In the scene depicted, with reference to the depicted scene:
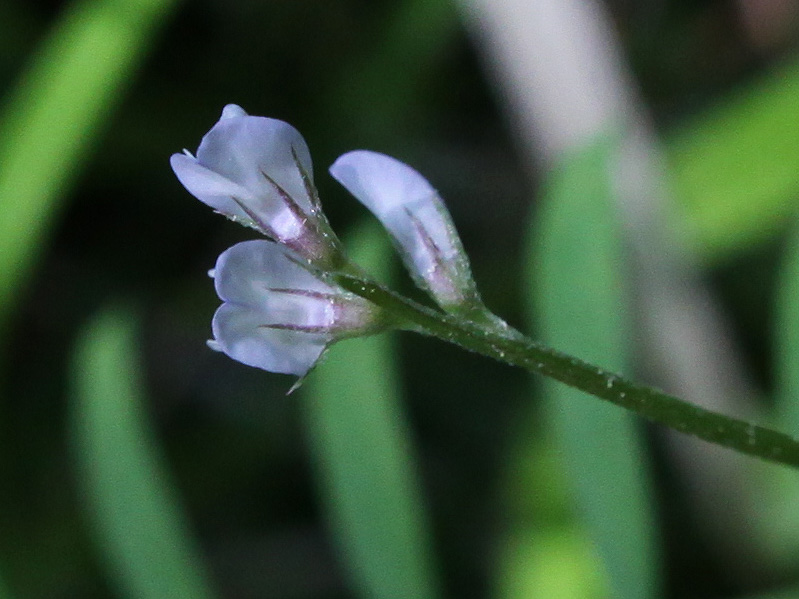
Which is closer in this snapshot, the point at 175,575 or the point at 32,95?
the point at 175,575

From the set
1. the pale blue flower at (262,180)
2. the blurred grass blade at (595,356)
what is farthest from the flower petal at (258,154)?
the blurred grass blade at (595,356)

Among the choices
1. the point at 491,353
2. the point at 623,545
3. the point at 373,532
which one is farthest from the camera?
the point at 373,532

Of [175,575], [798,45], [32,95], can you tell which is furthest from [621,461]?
[798,45]

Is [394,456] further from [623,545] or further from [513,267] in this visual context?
[513,267]

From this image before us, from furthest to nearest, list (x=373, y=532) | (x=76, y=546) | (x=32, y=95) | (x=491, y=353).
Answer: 1. (x=76, y=546)
2. (x=32, y=95)
3. (x=373, y=532)
4. (x=491, y=353)

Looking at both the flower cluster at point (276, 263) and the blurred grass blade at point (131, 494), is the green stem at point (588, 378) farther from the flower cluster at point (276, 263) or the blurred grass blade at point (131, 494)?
the blurred grass blade at point (131, 494)
